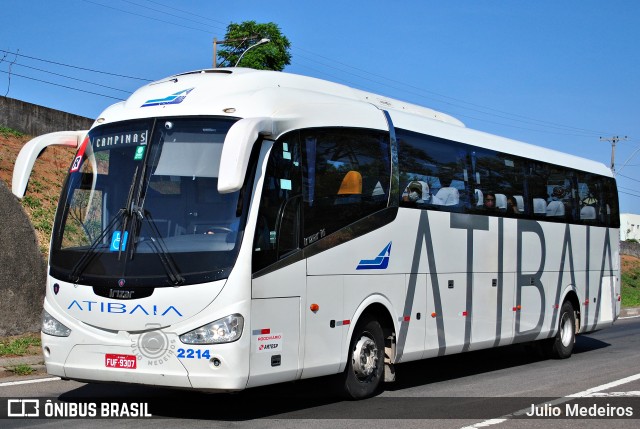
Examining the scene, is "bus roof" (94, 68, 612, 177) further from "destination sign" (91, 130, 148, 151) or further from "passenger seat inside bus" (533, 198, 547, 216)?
"passenger seat inside bus" (533, 198, 547, 216)

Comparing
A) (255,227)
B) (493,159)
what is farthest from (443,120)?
(255,227)

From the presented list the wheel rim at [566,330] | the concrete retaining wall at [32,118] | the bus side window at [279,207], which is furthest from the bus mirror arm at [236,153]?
the concrete retaining wall at [32,118]

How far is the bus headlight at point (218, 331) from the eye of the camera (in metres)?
8.73

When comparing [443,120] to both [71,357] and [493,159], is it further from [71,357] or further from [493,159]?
[71,357]

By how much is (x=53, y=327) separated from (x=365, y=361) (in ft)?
12.0

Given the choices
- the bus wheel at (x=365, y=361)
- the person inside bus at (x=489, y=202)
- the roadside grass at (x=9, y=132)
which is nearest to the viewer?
the bus wheel at (x=365, y=361)

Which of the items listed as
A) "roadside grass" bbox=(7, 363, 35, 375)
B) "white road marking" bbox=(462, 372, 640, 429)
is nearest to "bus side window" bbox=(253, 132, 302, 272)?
"white road marking" bbox=(462, 372, 640, 429)

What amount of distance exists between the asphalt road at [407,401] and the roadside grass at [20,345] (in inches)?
67.7

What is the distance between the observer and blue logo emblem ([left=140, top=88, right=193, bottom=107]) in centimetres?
982

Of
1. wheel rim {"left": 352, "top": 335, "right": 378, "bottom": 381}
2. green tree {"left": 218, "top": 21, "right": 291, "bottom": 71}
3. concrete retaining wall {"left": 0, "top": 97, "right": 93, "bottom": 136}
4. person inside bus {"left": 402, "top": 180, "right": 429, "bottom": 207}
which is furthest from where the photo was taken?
green tree {"left": 218, "top": 21, "right": 291, "bottom": 71}

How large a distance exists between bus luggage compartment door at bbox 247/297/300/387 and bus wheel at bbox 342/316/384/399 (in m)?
1.25

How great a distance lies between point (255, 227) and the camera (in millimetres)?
9070

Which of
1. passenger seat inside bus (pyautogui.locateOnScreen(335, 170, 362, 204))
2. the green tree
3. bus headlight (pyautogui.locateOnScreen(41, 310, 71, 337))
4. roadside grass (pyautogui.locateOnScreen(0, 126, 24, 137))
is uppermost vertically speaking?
the green tree

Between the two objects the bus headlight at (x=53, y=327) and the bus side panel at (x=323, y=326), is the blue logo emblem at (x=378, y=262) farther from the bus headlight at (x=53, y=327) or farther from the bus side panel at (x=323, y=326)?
the bus headlight at (x=53, y=327)
